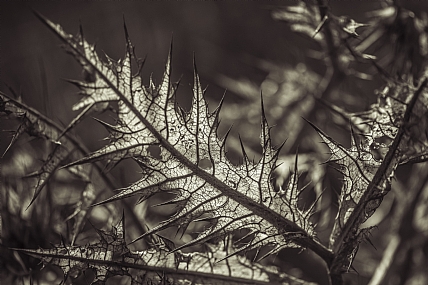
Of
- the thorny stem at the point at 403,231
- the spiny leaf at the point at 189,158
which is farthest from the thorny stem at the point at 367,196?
the thorny stem at the point at 403,231

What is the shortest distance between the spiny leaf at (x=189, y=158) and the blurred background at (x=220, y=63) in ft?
0.41

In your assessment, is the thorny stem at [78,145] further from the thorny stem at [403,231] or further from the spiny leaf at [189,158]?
the thorny stem at [403,231]

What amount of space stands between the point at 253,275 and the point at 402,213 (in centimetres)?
16

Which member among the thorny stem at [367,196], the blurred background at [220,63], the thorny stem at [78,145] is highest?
the blurred background at [220,63]

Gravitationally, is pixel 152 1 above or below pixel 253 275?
above

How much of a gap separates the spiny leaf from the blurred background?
13 cm

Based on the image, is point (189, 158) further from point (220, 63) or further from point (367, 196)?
point (220, 63)

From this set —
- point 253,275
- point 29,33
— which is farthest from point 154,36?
point 253,275

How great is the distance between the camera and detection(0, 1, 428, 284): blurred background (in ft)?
1.32

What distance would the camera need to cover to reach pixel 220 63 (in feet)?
2.14

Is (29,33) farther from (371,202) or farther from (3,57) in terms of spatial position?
(371,202)

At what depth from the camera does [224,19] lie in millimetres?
734

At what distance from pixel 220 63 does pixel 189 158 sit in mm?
475

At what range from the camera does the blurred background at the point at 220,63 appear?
0.40 m
